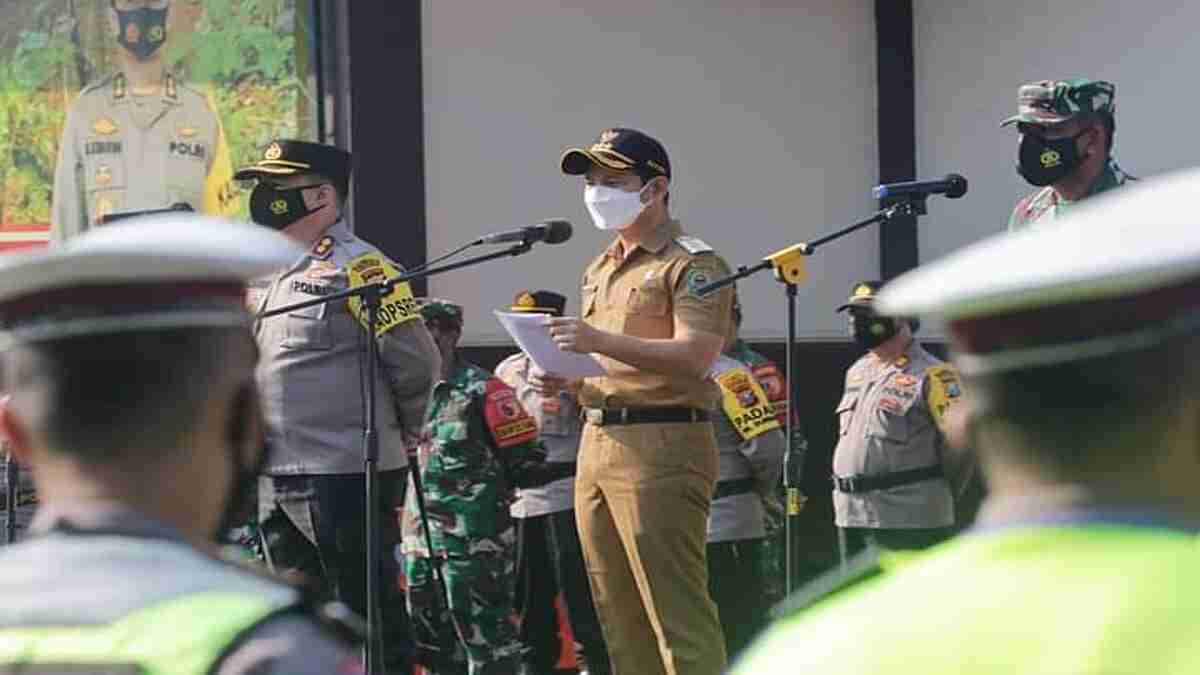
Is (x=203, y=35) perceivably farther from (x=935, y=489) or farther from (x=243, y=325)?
(x=243, y=325)

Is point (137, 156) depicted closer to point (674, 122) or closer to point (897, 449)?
point (674, 122)

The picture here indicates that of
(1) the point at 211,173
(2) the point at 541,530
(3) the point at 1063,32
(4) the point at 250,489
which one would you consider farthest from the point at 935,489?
(4) the point at 250,489

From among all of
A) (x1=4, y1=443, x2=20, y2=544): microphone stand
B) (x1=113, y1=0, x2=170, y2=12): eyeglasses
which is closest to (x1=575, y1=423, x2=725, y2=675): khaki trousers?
(x1=4, y1=443, x2=20, y2=544): microphone stand

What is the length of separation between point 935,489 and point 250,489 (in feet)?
16.5

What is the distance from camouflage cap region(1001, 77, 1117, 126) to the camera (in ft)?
17.7

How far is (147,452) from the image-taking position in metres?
1.72

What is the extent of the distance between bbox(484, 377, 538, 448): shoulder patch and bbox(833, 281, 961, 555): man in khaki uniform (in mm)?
1086

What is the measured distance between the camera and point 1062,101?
17.7 feet

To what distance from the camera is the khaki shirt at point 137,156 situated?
8.83 metres

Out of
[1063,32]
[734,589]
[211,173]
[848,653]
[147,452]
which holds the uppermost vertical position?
[1063,32]

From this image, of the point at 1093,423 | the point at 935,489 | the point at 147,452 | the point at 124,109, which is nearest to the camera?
the point at 1093,423

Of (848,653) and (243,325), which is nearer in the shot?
(848,653)

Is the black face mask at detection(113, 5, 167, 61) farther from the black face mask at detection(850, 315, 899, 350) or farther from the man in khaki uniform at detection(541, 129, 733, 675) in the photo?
the man in khaki uniform at detection(541, 129, 733, 675)

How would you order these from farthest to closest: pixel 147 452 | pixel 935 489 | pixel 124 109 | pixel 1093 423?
pixel 124 109 → pixel 935 489 → pixel 147 452 → pixel 1093 423
